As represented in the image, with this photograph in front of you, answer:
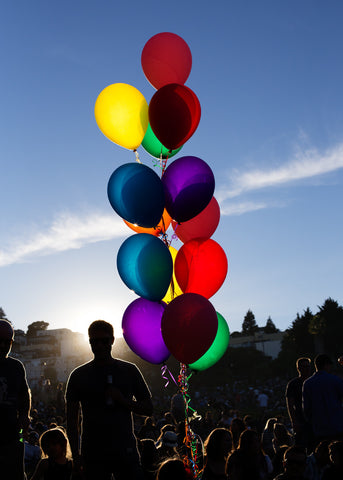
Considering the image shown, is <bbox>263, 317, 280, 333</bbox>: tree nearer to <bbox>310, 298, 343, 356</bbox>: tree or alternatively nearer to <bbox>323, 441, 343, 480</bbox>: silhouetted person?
<bbox>310, 298, 343, 356</bbox>: tree


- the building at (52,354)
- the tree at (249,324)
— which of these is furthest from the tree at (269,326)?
the building at (52,354)

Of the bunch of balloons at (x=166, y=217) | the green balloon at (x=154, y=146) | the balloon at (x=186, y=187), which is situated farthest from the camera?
the green balloon at (x=154, y=146)

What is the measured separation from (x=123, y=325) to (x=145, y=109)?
2425 millimetres

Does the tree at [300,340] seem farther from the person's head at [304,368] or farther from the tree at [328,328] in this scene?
the person's head at [304,368]

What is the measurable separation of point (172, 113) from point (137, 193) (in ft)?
3.23

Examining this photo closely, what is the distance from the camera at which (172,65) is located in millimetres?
Answer: 6219

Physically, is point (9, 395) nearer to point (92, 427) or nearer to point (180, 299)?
point (92, 427)

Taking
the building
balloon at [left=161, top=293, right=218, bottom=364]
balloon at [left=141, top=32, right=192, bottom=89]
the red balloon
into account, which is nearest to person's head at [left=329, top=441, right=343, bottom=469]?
balloon at [left=161, top=293, right=218, bottom=364]

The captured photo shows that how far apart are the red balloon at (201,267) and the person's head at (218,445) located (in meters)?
1.66

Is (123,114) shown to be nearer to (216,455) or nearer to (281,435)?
A: (216,455)

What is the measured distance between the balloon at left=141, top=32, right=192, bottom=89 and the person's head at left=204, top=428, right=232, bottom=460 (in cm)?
389

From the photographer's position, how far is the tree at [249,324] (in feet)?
322

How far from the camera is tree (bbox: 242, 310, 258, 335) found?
Answer: 98.2m

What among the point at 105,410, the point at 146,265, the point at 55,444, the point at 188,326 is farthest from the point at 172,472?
the point at 146,265
